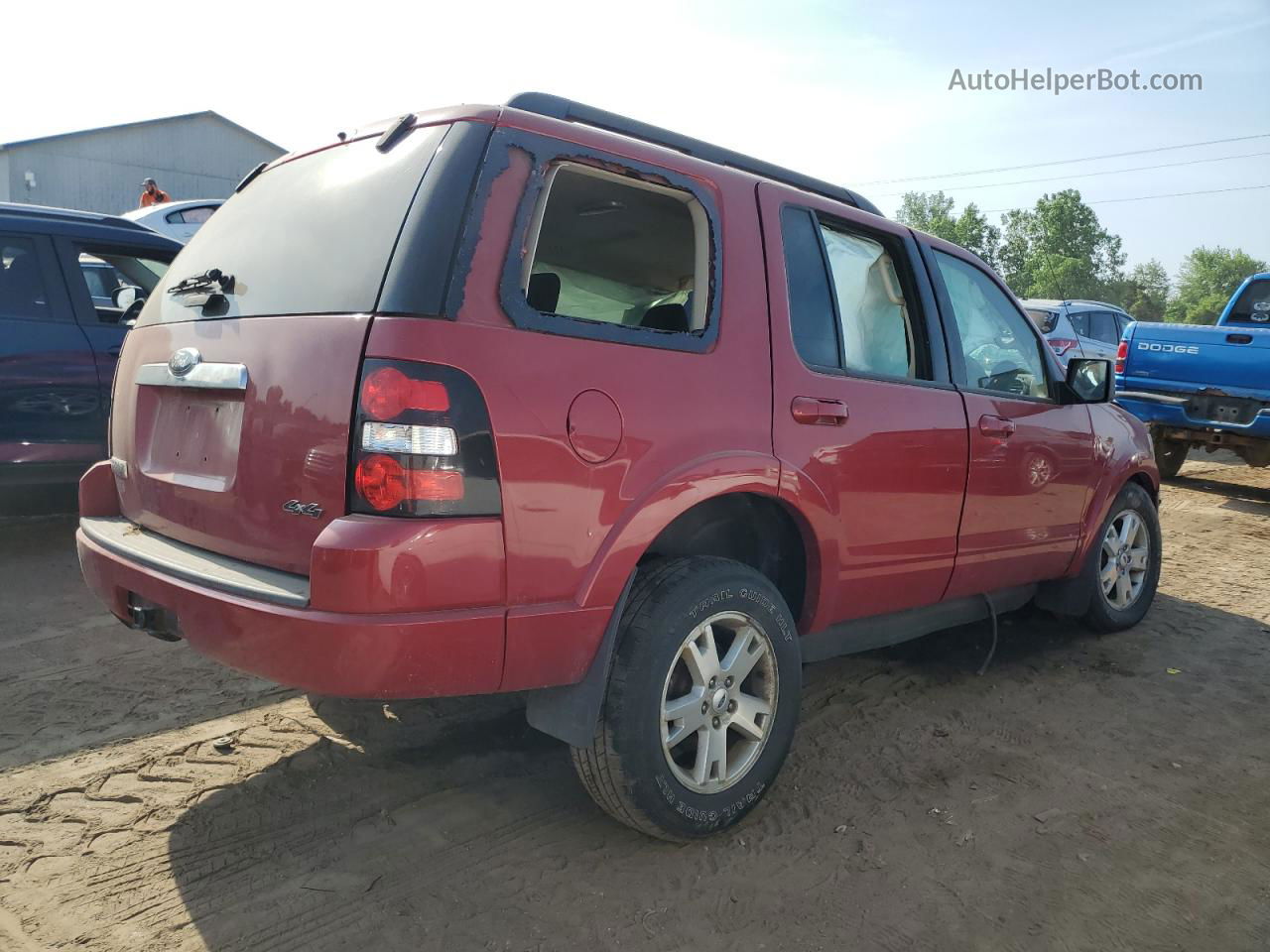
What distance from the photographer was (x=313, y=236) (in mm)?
2549

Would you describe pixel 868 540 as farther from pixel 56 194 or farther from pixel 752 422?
pixel 56 194

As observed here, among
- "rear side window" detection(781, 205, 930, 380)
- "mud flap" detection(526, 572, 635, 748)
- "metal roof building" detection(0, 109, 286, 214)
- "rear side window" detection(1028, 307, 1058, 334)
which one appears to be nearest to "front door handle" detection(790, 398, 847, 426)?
"rear side window" detection(781, 205, 930, 380)

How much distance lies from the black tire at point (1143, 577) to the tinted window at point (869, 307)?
70.1 inches

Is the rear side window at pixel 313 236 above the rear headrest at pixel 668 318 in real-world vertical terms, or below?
above

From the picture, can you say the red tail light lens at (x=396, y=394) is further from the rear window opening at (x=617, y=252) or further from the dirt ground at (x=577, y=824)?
the dirt ground at (x=577, y=824)

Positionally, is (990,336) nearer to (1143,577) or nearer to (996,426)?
(996,426)

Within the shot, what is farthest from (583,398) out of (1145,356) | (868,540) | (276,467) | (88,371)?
(1145,356)

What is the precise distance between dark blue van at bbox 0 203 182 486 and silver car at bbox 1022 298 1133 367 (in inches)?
467

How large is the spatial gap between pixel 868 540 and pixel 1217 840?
53.6 inches

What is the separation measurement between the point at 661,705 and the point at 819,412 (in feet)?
3.54

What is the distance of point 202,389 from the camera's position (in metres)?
2.59

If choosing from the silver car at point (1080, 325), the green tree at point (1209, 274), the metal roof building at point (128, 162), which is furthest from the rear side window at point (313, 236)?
the green tree at point (1209, 274)

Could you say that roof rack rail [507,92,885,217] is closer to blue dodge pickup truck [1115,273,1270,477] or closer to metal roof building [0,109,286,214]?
blue dodge pickup truck [1115,273,1270,477]

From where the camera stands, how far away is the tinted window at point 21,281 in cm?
505
